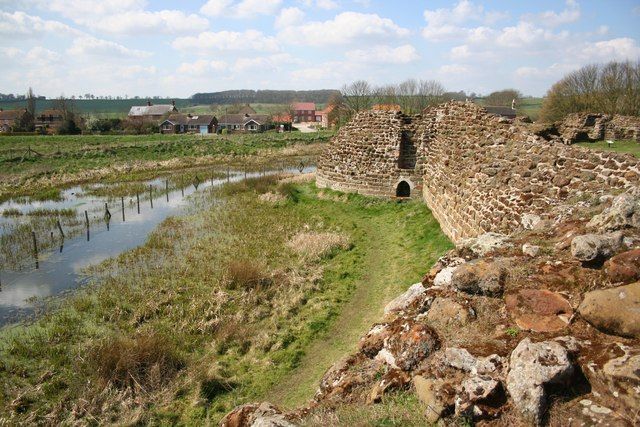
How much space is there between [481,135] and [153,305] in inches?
418

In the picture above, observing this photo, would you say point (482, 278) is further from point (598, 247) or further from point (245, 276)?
point (245, 276)

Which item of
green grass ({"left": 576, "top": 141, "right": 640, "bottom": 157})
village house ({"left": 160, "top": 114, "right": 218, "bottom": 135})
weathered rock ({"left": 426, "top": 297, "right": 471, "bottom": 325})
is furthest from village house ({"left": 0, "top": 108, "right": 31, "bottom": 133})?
weathered rock ({"left": 426, "top": 297, "right": 471, "bottom": 325})

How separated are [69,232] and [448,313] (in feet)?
65.0

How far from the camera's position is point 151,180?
112ft

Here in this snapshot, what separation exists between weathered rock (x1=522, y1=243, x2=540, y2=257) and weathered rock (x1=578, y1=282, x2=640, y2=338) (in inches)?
56.6

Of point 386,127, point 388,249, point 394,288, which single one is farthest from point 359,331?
point 386,127

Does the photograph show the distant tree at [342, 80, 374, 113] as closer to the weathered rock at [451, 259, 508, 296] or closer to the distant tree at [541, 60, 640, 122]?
the distant tree at [541, 60, 640, 122]

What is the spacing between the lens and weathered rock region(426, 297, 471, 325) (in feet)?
15.6

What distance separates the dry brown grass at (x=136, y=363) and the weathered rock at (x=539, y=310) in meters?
6.85

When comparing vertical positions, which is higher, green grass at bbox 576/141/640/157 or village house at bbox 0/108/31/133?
village house at bbox 0/108/31/133

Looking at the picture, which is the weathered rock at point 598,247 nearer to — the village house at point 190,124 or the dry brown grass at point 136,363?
the dry brown grass at point 136,363

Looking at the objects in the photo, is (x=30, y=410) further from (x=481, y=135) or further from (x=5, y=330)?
(x=481, y=135)

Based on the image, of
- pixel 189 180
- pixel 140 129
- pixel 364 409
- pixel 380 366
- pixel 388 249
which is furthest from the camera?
pixel 140 129

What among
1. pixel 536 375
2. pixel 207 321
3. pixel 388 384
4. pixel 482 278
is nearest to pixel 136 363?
pixel 207 321
